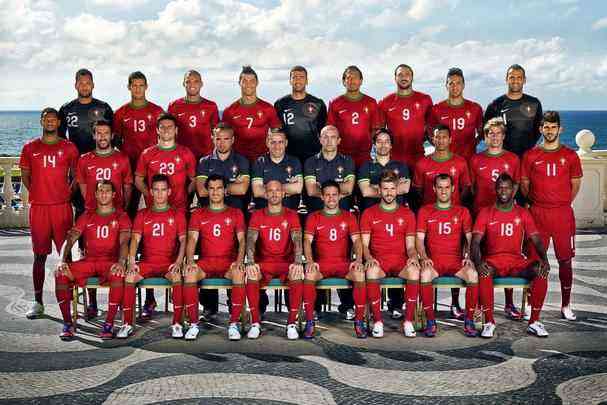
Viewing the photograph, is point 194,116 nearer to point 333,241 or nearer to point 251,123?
point 251,123

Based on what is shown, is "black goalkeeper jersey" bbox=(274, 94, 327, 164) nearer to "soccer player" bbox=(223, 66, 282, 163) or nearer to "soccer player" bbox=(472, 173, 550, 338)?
"soccer player" bbox=(223, 66, 282, 163)

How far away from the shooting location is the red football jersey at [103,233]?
19.1 ft

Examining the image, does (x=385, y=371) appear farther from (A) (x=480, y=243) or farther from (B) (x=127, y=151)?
(B) (x=127, y=151)

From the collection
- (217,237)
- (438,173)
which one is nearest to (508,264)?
(438,173)

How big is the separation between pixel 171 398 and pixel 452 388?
64.2 inches

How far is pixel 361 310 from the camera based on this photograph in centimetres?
554

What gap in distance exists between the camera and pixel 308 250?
5.72 m

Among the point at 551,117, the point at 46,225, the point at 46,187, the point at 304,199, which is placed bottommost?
the point at 46,225

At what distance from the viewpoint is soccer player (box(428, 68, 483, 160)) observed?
6.48 meters

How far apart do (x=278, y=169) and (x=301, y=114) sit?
72 centimetres

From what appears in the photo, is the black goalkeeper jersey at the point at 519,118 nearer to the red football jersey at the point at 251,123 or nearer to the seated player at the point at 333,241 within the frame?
the seated player at the point at 333,241

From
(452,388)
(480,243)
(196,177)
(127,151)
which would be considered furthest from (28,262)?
(452,388)

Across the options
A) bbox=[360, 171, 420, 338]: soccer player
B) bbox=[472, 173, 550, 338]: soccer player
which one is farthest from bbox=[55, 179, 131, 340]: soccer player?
bbox=[472, 173, 550, 338]: soccer player

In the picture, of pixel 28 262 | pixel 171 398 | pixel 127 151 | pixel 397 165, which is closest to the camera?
pixel 171 398
